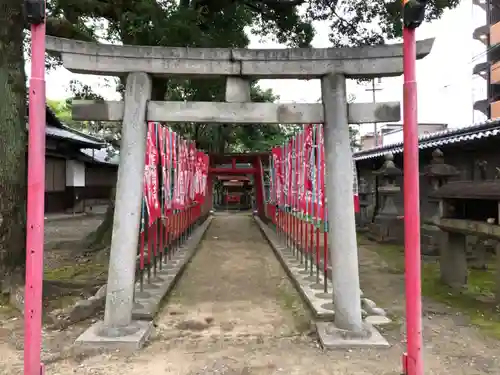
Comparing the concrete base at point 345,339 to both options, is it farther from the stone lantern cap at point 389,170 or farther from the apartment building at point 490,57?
the apartment building at point 490,57

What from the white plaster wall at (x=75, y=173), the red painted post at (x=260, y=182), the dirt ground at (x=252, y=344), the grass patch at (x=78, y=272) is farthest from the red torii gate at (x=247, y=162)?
the dirt ground at (x=252, y=344)

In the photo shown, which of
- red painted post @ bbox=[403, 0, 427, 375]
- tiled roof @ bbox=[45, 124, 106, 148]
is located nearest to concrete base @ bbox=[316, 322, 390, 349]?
red painted post @ bbox=[403, 0, 427, 375]

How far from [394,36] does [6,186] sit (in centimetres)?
892

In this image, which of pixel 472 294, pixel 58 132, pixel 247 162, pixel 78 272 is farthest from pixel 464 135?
pixel 58 132

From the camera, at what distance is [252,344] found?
4938 millimetres

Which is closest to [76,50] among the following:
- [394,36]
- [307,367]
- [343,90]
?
[343,90]

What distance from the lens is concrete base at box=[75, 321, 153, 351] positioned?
4.67m

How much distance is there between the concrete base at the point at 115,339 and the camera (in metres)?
4.67

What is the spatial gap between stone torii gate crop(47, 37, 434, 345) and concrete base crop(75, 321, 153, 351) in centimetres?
3

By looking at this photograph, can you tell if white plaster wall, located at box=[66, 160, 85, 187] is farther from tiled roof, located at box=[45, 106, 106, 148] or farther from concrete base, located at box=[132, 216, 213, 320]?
concrete base, located at box=[132, 216, 213, 320]

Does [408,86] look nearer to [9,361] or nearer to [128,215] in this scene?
[128,215]

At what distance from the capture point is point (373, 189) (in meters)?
17.5

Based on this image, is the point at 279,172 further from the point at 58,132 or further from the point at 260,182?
the point at 58,132

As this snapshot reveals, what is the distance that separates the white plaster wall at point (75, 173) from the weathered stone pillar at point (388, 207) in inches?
672
